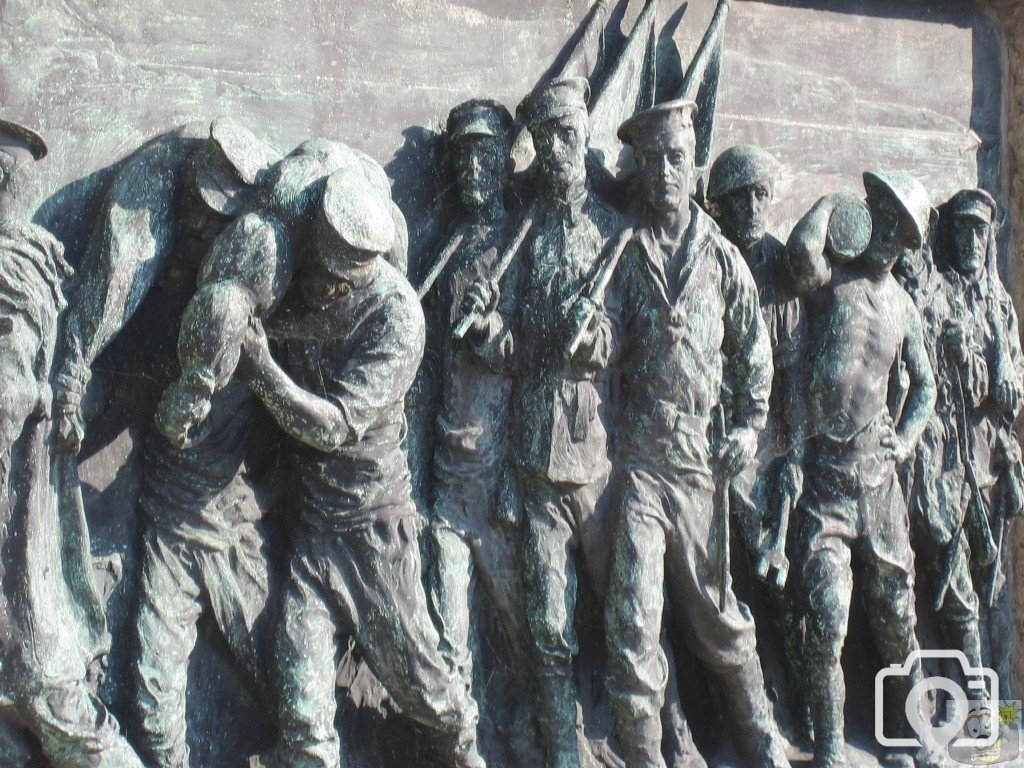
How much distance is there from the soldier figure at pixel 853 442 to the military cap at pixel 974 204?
395mm

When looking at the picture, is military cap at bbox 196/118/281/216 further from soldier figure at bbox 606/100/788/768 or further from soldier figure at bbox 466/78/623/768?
soldier figure at bbox 606/100/788/768

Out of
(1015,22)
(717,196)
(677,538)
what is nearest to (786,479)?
(677,538)

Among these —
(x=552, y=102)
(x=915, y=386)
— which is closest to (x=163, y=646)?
(x=552, y=102)

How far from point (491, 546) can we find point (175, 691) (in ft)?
3.97

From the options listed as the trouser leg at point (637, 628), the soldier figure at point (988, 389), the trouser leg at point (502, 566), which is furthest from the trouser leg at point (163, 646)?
the soldier figure at point (988, 389)

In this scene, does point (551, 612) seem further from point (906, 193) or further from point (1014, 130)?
point (1014, 130)

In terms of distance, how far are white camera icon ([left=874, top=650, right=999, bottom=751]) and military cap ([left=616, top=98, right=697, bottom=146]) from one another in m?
2.26

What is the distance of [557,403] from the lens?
5668 mm

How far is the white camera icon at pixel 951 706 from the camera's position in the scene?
6.30m

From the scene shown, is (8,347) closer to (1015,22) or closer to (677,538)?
(677,538)

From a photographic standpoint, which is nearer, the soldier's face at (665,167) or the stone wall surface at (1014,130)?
the soldier's face at (665,167)

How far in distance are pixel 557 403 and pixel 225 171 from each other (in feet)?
4.56

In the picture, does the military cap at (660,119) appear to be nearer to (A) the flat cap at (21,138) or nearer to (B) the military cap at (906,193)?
(B) the military cap at (906,193)

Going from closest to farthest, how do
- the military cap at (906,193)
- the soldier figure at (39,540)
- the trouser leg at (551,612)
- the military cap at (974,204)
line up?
the soldier figure at (39,540) → the trouser leg at (551,612) → the military cap at (906,193) → the military cap at (974,204)
